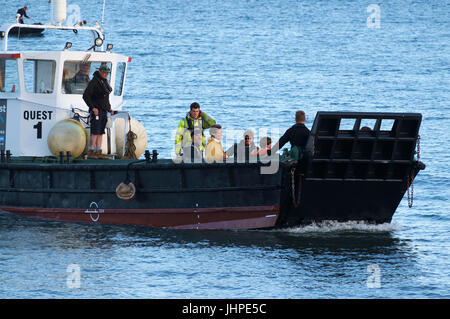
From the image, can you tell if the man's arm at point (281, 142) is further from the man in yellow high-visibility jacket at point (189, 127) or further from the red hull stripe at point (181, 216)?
the man in yellow high-visibility jacket at point (189, 127)

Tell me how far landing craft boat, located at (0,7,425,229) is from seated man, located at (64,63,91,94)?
0.04 metres

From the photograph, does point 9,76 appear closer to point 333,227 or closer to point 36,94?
point 36,94

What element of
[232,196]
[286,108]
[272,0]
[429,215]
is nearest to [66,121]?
[232,196]

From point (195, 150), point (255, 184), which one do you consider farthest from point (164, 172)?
point (255, 184)

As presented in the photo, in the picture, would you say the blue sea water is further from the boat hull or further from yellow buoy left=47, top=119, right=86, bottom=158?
yellow buoy left=47, top=119, right=86, bottom=158

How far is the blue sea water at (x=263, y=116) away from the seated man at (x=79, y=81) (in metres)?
2.60

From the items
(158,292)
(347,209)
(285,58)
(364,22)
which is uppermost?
(364,22)

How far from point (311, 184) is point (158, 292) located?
3537 millimetres

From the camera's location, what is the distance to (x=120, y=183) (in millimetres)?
16672

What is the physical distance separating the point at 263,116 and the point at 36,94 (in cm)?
2312

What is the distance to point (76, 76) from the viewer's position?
60.0 ft

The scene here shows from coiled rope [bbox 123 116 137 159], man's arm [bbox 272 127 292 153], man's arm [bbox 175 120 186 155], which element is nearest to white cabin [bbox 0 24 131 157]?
coiled rope [bbox 123 116 137 159]

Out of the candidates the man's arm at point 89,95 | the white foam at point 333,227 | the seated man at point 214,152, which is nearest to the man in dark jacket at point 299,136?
the seated man at point 214,152

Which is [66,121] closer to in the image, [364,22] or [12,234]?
[12,234]
